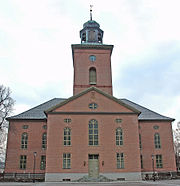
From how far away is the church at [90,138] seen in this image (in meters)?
29.8

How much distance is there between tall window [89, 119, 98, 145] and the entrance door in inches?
68.8

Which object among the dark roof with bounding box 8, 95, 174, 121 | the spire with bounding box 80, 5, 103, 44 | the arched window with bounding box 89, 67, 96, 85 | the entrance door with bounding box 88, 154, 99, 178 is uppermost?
the spire with bounding box 80, 5, 103, 44

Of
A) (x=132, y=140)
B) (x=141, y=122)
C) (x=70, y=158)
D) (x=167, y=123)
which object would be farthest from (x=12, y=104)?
(x=167, y=123)

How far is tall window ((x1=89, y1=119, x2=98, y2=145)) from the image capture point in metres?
30.8

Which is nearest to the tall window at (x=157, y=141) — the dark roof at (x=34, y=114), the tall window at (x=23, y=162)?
the dark roof at (x=34, y=114)

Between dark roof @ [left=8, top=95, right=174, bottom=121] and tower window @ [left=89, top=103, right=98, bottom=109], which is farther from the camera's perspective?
dark roof @ [left=8, top=95, right=174, bottom=121]

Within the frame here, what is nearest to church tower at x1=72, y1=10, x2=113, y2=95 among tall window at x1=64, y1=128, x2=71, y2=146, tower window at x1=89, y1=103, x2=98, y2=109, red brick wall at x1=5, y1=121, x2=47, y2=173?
tower window at x1=89, y1=103, x2=98, y2=109

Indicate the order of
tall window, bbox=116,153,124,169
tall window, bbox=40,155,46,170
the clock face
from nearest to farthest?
tall window, bbox=116,153,124,169 → tall window, bbox=40,155,46,170 → the clock face

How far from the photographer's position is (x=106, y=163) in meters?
30.0

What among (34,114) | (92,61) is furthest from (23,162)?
(92,61)

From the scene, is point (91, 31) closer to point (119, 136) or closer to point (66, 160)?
point (119, 136)

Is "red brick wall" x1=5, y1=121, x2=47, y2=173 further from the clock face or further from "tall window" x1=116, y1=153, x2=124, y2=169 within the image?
the clock face

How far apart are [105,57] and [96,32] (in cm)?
491

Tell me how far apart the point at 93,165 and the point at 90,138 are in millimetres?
3371
